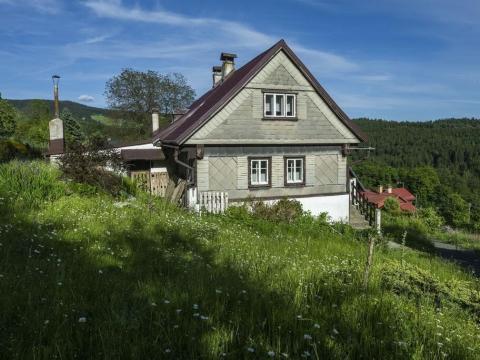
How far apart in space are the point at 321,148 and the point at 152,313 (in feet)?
54.5

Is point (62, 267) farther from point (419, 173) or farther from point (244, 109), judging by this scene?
point (419, 173)

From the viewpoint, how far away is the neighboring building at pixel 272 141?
56.3 ft

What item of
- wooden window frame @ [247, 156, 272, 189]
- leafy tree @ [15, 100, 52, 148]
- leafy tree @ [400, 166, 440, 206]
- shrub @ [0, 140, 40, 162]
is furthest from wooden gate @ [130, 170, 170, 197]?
leafy tree @ [400, 166, 440, 206]

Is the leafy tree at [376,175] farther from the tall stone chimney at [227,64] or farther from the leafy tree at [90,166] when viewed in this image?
the leafy tree at [90,166]

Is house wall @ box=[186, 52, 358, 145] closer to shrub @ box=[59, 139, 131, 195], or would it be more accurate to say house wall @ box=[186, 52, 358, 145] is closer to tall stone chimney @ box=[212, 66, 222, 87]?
shrub @ box=[59, 139, 131, 195]

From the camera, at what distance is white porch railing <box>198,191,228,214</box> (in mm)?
15844

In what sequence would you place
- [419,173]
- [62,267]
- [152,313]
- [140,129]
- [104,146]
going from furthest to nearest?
[419,173], [140,129], [104,146], [62,267], [152,313]

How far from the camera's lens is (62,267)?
5.13 metres

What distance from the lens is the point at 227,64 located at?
23.4m

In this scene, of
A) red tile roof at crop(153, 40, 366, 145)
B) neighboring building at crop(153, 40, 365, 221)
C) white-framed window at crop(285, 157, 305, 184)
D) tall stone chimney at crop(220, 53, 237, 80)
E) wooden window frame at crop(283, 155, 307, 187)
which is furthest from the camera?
tall stone chimney at crop(220, 53, 237, 80)

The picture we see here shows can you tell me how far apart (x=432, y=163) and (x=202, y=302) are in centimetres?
16243

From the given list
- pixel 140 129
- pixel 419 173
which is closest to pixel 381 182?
pixel 419 173

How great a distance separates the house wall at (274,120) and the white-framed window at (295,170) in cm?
96

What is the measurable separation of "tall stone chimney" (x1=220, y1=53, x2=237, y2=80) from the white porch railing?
32.5ft
